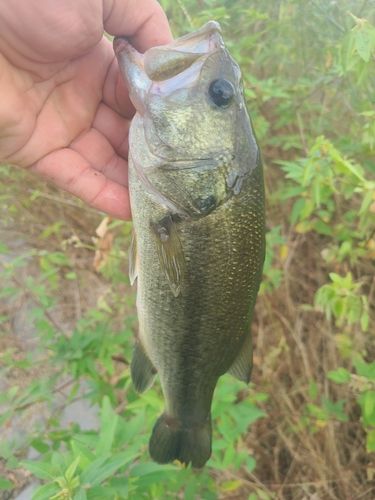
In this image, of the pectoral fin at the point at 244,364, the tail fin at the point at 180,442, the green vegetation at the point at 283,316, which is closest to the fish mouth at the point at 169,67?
the green vegetation at the point at 283,316

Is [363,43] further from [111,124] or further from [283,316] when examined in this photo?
[283,316]

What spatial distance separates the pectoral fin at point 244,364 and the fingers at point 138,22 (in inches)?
56.8

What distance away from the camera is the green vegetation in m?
1.86

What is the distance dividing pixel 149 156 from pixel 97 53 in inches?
29.5

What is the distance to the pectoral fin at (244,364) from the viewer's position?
5.68 feet

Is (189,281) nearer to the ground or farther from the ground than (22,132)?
nearer to the ground

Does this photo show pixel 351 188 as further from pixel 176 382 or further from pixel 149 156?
pixel 176 382

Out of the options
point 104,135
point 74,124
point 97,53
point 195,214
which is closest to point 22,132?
point 74,124

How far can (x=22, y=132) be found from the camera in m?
1.74

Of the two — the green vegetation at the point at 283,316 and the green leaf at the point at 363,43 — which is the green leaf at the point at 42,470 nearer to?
the green vegetation at the point at 283,316

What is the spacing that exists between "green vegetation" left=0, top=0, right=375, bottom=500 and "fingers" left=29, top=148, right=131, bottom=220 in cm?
62

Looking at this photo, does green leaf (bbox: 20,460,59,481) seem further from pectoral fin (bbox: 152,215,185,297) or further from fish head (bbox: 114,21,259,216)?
fish head (bbox: 114,21,259,216)

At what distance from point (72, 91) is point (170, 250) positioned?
104 cm

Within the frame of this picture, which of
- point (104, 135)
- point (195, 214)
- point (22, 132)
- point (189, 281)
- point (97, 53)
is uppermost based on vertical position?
point (97, 53)
